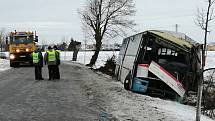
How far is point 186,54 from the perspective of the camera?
573 inches

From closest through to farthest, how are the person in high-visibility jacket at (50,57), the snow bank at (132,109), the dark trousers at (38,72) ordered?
the snow bank at (132,109), the person in high-visibility jacket at (50,57), the dark trousers at (38,72)

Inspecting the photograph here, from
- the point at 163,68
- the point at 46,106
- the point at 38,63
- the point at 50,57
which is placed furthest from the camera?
the point at 38,63

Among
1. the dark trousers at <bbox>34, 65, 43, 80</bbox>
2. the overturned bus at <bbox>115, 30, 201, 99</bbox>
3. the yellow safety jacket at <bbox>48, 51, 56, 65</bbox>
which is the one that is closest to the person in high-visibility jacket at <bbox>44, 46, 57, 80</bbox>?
the yellow safety jacket at <bbox>48, 51, 56, 65</bbox>

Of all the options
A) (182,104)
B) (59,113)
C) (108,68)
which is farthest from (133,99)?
(108,68)

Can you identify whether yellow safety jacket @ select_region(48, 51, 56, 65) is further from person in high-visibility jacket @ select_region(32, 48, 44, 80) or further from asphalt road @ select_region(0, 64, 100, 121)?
asphalt road @ select_region(0, 64, 100, 121)

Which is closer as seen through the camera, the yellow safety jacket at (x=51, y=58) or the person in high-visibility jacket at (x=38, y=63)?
the yellow safety jacket at (x=51, y=58)

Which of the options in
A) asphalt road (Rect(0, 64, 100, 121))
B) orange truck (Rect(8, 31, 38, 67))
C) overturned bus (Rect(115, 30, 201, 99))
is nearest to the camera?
asphalt road (Rect(0, 64, 100, 121))

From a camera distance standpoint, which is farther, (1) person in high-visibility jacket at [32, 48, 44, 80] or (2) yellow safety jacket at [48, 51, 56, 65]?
(1) person in high-visibility jacket at [32, 48, 44, 80]

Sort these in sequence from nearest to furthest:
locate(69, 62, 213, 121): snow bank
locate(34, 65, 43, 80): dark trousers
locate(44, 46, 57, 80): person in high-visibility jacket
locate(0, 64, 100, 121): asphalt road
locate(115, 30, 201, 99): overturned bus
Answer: locate(0, 64, 100, 121): asphalt road → locate(69, 62, 213, 121): snow bank → locate(115, 30, 201, 99): overturned bus → locate(44, 46, 57, 80): person in high-visibility jacket → locate(34, 65, 43, 80): dark trousers

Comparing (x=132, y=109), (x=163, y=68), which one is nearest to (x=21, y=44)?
(x=163, y=68)

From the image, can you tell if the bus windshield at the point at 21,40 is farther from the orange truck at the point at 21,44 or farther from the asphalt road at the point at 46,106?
the asphalt road at the point at 46,106

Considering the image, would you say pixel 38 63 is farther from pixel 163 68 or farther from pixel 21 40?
pixel 21 40

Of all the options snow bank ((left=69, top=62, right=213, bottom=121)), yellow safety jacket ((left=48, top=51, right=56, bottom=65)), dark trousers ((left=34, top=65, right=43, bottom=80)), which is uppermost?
yellow safety jacket ((left=48, top=51, right=56, bottom=65))

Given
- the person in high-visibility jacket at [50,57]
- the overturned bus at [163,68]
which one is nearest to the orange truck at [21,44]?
the person in high-visibility jacket at [50,57]
